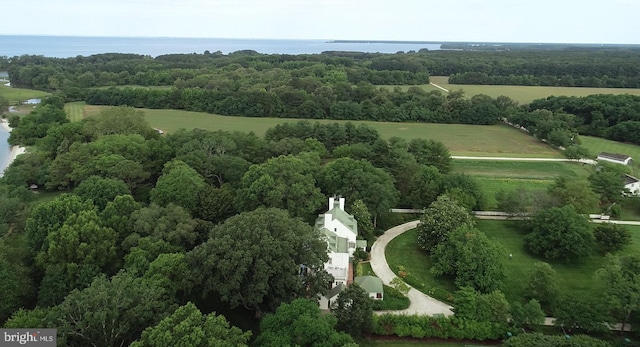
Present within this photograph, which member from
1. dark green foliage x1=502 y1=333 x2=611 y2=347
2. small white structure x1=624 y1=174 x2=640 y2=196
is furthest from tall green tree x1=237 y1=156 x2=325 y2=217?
small white structure x1=624 y1=174 x2=640 y2=196

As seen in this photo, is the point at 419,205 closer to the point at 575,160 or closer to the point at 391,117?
the point at 575,160

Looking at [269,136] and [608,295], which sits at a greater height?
[269,136]

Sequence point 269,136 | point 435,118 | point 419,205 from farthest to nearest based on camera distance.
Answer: point 435,118
point 269,136
point 419,205

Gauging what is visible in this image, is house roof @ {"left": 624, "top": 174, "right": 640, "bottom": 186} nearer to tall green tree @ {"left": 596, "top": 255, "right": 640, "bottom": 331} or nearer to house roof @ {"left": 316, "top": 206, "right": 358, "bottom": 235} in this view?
tall green tree @ {"left": 596, "top": 255, "right": 640, "bottom": 331}

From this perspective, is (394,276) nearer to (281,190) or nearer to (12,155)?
(281,190)

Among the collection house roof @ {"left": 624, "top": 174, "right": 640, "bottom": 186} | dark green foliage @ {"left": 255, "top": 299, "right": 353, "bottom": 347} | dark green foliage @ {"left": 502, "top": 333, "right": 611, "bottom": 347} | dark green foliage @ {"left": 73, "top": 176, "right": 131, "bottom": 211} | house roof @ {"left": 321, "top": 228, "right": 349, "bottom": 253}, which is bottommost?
dark green foliage @ {"left": 502, "top": 333, "right": 611, "bottom": 347}

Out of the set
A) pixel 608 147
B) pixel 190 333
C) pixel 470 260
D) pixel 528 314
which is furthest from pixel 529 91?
pixel 190 333

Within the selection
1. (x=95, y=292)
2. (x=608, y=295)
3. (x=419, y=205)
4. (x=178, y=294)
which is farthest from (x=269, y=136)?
(x=608, y=295)
